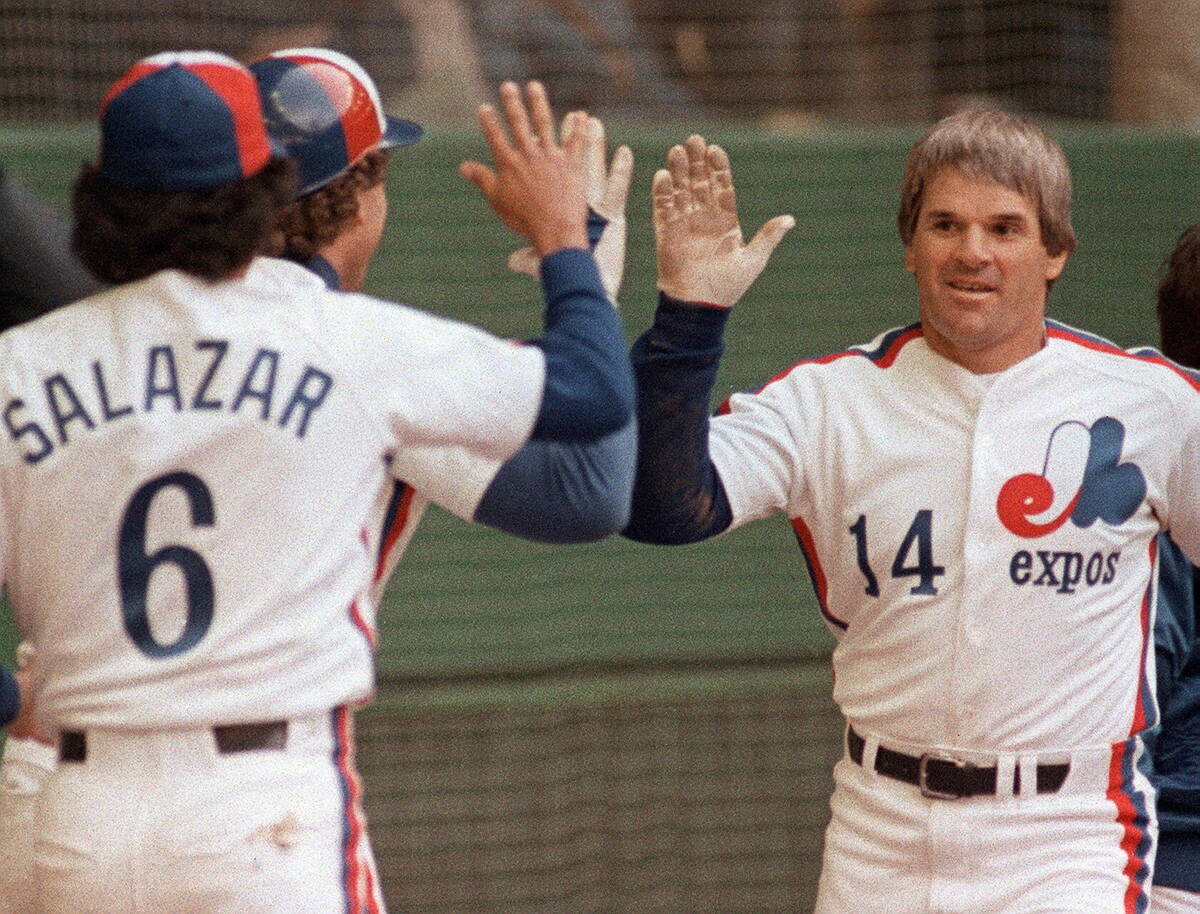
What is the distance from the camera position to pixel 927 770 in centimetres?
288

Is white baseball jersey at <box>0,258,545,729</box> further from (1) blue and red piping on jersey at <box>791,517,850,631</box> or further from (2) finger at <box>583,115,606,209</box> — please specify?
(1) blue and red piping on jersey at <box>791,517,850,631</box>

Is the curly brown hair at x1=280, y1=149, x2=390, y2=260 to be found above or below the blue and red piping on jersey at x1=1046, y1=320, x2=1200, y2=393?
above

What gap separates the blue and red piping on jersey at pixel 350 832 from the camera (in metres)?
2.22

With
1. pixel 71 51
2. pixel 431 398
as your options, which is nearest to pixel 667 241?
pixel 431 398

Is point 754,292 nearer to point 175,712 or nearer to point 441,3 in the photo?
point 441,3

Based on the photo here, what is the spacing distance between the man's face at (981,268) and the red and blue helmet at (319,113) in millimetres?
914

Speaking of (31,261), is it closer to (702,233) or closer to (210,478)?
(702,233)

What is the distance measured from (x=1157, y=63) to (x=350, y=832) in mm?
4593

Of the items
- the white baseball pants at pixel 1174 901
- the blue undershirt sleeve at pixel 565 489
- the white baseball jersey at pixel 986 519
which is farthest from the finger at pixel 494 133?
the white baseball pants at pixel 1174 901

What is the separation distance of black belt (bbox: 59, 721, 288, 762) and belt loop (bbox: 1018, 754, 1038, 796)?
1.26m

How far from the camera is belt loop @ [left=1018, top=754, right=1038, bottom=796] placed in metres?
2.85

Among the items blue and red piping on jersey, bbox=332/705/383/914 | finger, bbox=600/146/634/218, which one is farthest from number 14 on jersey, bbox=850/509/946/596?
blue and red piping on jersey, bbox=332/705/383/914

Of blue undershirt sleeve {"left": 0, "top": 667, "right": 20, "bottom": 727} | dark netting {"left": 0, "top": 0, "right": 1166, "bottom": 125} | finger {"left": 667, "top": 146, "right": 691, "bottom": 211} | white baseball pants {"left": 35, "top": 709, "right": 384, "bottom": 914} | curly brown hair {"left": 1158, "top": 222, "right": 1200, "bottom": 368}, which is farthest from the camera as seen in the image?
dark netting {"left": 0, "top": 0, "right": 1166, "bottom": 125}

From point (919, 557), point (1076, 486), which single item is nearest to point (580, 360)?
point (919, 557)
